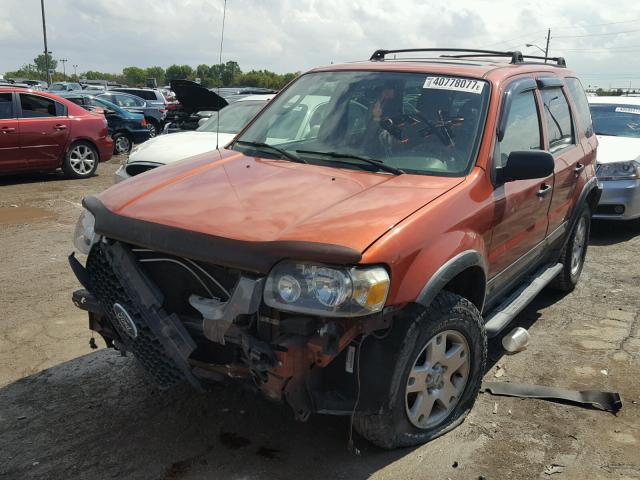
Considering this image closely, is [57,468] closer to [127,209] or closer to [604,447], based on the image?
[127,209]

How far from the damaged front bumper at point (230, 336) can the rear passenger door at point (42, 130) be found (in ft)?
28.6

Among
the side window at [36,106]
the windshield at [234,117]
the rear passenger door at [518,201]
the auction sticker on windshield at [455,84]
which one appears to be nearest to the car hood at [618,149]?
the rear passenger door at [518,201]

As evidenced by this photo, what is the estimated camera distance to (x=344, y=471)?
311 centimetres

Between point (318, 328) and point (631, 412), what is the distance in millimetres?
2222

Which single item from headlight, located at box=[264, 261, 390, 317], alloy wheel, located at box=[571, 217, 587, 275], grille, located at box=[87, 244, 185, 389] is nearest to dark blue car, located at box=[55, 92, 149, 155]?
alloy wheel, located at box=[571, 217, 587, 275]

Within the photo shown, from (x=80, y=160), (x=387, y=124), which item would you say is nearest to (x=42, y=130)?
(x=80, y=160)

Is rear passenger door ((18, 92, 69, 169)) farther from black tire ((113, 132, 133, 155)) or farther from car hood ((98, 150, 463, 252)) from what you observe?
car hood ((98, 150, 463, 252))

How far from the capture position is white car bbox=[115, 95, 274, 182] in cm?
760

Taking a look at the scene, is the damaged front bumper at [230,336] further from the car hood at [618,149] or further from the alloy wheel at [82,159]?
the alloy wheel at [82,159]

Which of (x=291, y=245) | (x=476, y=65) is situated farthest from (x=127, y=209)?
(x=476, y=65)

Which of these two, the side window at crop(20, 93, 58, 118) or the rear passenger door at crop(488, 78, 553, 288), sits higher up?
the rear passenger door at crop(488, 78, 553, 288)

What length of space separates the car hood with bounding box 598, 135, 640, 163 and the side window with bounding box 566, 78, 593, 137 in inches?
95.3

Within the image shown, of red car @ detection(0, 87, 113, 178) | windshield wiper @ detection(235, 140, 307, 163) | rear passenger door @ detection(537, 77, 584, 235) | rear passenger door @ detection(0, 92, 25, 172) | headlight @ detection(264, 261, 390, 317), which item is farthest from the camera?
red car @ detection(0, 87, 113, 178)

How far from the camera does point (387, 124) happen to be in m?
3.88
